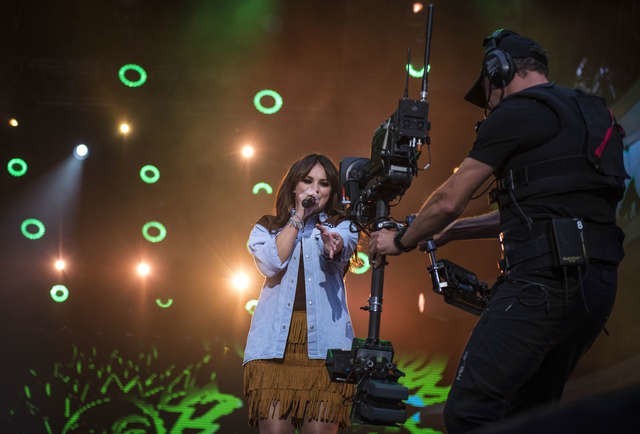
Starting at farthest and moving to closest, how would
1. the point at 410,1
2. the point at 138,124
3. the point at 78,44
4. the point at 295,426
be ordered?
the point at 138,124, the point at 78,44, the point at 410,1, the point at 295,426

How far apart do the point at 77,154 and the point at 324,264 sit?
4.56m

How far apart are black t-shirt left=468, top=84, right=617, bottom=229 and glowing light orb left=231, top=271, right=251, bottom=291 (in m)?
4.61

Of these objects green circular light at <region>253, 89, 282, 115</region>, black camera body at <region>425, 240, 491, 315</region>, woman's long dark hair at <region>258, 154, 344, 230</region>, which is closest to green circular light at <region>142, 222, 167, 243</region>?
green circular light at <region>253, 89, 282, 115</region>

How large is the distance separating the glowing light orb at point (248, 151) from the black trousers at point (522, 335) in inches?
194

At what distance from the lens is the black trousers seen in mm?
2105

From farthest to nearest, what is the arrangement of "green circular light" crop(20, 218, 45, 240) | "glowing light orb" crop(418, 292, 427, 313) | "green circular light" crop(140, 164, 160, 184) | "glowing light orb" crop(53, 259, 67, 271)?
"green circular light" crop(140, 164, 160, 184)
"green circular light" crop(20, 218, 45, 240)
"glowing light orb" crop(53, 259, 67, 271)
"glowing light orb" crop(418, 292, 427, 313)

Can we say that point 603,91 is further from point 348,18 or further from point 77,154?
point 77,154

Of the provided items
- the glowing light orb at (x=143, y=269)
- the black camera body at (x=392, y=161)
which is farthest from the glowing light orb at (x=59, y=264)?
the black camera body at (x=392, y=161)

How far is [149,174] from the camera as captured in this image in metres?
6.95

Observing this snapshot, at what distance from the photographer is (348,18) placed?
6078mm

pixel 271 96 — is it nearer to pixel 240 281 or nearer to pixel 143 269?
pixel 240 281

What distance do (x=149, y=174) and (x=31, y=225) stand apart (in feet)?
4.54

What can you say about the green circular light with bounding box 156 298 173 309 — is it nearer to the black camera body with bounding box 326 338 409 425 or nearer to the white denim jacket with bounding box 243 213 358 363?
the white denim jacket with bounding box 243 213 358 363

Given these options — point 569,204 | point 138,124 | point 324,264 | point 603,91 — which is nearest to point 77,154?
point 138,124
